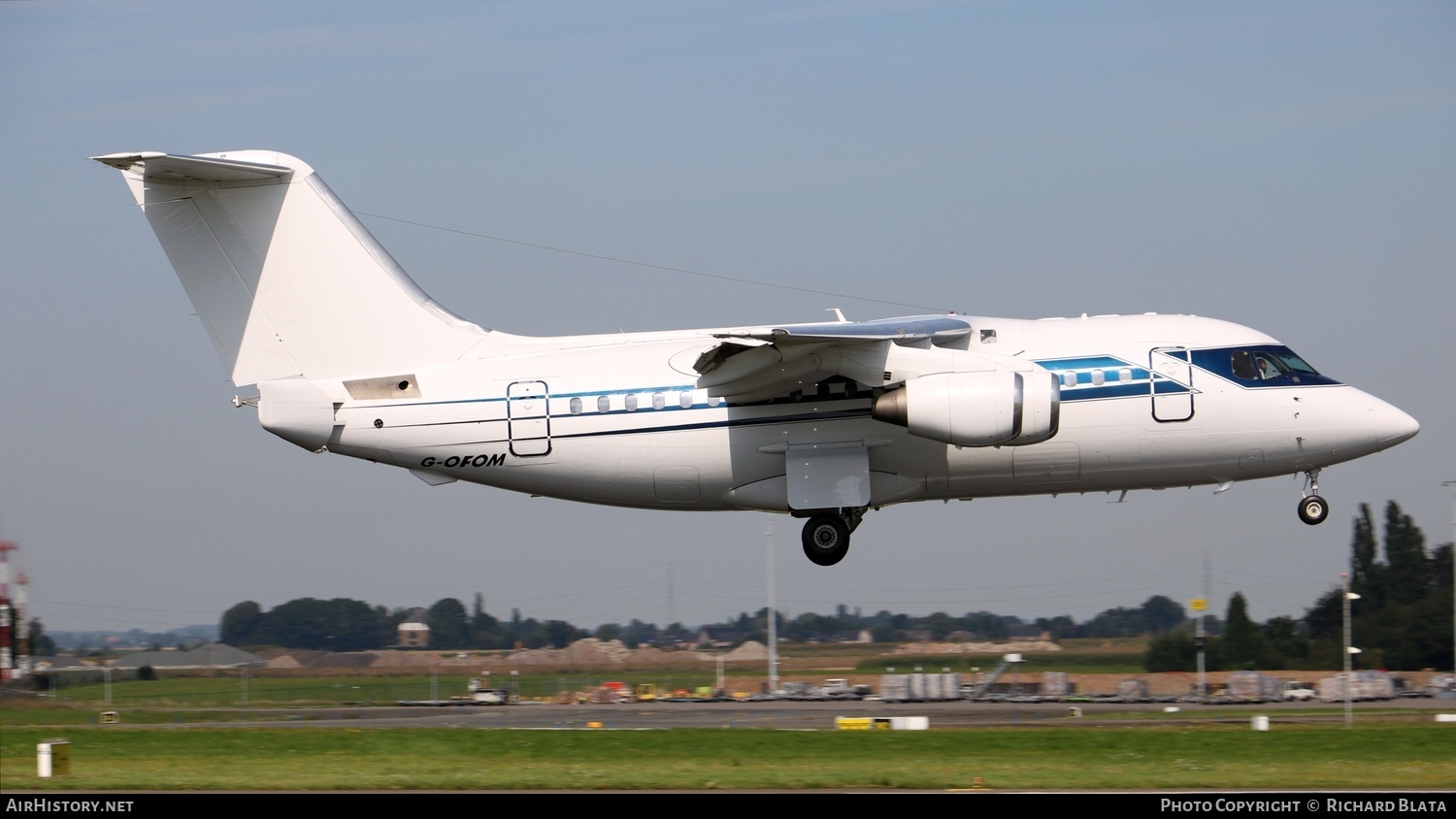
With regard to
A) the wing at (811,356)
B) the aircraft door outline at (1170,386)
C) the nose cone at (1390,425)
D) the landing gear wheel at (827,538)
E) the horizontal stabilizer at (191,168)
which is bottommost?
the landing gear wheel at (827,538)

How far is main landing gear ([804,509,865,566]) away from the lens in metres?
18.7

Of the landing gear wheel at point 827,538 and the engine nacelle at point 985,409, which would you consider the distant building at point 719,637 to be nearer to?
the landing gear wheel at point 827,538

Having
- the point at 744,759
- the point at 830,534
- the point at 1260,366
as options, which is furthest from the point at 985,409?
the point at 744,759

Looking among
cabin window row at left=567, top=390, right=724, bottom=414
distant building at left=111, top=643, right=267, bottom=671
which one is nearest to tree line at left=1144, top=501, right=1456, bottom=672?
cabin window row at left=567, top=390, right=724, bottom=414

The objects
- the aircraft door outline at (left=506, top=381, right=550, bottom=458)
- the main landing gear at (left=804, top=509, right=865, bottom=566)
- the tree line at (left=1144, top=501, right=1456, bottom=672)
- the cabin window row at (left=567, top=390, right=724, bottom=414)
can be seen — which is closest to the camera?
the cabin window row at (left=567, top=390, right=724, bottom=414)

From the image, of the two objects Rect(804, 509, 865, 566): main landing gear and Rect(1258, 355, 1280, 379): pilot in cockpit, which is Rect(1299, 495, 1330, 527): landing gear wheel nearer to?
Rect(1258, 355, 1280, 379): pilot in cockpit

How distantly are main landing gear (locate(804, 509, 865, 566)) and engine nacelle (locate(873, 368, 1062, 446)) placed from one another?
6.49 ft

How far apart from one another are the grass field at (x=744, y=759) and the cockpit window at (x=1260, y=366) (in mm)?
4244

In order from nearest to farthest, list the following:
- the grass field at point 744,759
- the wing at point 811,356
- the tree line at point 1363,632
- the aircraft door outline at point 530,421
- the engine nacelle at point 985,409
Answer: the grass field at point 744,759 < the engine nacelle at point 985,409 < the wing at point 811,356 < the aircraft door outline at point 530,421 < the tree line at point 1363,632

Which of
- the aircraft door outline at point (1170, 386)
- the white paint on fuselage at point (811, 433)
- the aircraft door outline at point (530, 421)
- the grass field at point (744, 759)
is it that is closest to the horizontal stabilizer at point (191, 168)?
the white paint on fuselage at point (811, 433)

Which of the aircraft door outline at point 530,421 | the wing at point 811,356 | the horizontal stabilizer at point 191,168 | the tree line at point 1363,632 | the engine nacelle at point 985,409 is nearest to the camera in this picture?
the engine nacelle at point 985,409

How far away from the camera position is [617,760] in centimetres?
1680

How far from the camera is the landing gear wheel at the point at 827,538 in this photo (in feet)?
61.4

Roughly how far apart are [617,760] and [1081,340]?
7.19 m
